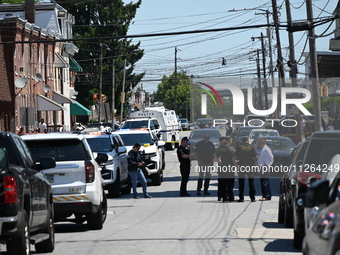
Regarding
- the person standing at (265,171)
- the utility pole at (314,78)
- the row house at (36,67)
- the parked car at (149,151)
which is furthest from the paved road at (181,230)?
the row house at (36,67)

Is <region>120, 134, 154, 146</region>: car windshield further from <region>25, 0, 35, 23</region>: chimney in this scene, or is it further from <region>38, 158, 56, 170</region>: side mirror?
<region>25, 0, 35, 23</region>: chimney

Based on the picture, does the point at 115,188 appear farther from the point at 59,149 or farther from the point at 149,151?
the point at 59,149

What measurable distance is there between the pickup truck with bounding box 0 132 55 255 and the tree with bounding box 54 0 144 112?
69167 mm

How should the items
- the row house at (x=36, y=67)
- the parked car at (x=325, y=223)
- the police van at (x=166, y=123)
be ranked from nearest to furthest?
the parked car at (x=325, y=223) < the row house at (x=36, y=67) < the police van at (x=166, y=123)

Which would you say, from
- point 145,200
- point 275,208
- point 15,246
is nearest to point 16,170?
point 15,246

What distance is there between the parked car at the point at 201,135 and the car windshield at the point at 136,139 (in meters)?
6.90

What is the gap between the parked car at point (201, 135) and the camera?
3732cm

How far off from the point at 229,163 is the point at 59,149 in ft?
29.8

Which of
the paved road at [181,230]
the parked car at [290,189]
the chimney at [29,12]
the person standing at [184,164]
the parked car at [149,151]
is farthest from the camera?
the chimney at [29,12]

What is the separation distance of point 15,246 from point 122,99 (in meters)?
70.3

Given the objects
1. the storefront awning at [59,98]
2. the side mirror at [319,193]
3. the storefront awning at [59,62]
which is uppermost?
the storefront awning at [59,62]

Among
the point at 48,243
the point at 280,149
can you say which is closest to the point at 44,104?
the point at 280,149

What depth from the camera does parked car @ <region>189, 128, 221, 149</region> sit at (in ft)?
122

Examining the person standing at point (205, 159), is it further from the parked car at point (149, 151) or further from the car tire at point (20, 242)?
the car tire at point (20, 242)
